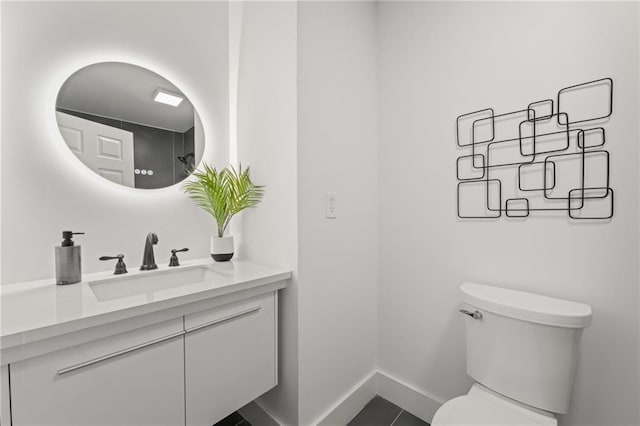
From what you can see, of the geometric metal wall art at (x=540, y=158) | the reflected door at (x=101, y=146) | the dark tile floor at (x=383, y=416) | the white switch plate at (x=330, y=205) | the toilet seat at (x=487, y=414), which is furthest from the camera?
the dark tile floor at (x=383, y=416)

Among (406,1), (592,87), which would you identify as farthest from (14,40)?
(592,87)

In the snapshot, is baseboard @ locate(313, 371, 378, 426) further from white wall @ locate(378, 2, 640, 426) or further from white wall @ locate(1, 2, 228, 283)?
white wall @ locate(1, 2, 228, 283)

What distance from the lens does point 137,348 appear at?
800mm

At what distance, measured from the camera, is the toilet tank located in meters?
0.92

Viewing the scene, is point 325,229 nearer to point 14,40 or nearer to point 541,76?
point 541,76

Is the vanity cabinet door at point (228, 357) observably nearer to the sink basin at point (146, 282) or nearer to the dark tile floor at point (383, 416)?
the sink basin at point (146, 282)

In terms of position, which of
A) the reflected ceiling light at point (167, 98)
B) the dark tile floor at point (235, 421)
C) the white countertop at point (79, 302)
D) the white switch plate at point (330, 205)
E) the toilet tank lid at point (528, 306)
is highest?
the reflected ceiling light at point (167, 98)

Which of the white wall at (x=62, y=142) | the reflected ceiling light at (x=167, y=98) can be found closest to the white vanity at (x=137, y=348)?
the white wall at (x=62, y=142)

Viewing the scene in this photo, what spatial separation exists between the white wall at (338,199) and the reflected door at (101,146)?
84 cm

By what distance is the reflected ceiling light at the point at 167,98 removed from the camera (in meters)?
1.40

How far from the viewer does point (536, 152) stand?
3.67ft

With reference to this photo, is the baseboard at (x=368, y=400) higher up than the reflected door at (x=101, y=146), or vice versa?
the reflected door at (x=101, y=146)

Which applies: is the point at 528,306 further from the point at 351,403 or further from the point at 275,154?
the point at 275,154

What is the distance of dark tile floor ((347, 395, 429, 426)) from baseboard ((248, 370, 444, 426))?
0.07 feet
